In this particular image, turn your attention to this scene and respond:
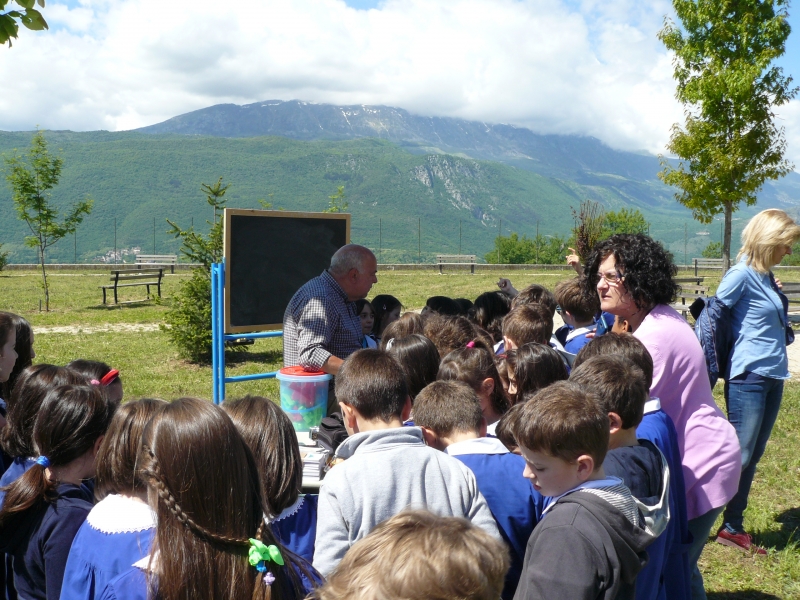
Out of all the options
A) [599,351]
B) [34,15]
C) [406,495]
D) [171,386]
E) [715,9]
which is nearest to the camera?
[406,495]

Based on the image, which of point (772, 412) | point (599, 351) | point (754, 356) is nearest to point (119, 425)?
point (599, 351)

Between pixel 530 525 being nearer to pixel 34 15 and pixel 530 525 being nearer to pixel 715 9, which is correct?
pixel 34 15

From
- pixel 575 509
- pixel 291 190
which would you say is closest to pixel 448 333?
pixel 575 509

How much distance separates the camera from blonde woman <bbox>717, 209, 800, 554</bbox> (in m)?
3.93

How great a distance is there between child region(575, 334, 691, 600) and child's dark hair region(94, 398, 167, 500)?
1.57m

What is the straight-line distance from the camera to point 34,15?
384cm

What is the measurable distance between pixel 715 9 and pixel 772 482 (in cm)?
1233

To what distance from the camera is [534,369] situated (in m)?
2.98

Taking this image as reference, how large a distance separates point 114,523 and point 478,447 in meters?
1.16

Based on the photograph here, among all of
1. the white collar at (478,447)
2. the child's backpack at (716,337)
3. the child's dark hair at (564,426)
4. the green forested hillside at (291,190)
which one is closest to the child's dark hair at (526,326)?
the child's backpack at (716,337)

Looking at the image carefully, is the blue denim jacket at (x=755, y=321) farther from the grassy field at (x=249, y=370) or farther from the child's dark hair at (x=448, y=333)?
the child's dark hair at (x=448, y=333)

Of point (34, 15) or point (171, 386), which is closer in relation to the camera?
point (34, 15)

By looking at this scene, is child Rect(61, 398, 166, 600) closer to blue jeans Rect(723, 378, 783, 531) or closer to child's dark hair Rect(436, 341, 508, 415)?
child's dark hair Rect(436, 341, 508, 415)

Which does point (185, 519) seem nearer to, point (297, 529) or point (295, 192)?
point (297, 529)
